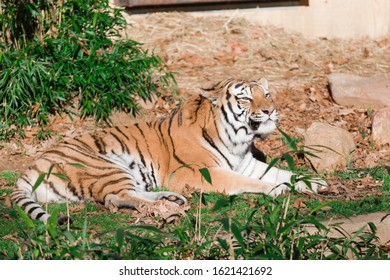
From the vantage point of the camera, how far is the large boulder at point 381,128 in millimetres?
8156

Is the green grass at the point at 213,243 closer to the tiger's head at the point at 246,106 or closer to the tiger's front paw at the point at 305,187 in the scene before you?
the tiger's front paw at the point at 305,187

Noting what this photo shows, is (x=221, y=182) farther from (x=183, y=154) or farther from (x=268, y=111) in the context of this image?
(x=268, y=111)

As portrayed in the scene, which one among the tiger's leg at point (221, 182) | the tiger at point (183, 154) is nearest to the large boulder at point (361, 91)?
the tiger at point (183, 154)

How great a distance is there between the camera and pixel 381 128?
8164 mm

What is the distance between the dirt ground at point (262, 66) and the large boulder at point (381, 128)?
0.07m

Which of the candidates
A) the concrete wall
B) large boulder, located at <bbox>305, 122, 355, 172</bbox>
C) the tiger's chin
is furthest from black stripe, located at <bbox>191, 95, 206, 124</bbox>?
the concrete wall

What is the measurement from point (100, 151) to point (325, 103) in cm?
297

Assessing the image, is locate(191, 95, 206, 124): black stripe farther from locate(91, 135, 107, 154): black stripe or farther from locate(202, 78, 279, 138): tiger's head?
locate(91, 135, 107, 154): black stripe

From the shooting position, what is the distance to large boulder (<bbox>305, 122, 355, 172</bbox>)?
7.46 m

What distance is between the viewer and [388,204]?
6.41 metres

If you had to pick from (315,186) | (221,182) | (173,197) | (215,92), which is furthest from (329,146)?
(173,197)

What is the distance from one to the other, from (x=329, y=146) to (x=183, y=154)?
48.4 inches

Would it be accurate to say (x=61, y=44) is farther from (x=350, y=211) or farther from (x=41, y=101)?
(x=350, y=211)
